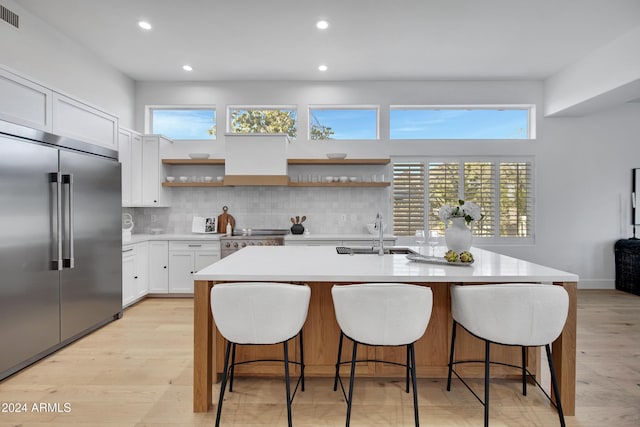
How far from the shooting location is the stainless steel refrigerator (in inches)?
93.7

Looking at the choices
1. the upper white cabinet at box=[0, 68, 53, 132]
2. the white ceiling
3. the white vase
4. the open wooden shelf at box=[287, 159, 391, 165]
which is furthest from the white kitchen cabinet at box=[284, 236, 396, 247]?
the upper white cabinet at box=[0, 68, 53, 132]

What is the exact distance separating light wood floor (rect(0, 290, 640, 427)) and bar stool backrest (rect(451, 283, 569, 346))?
57cm

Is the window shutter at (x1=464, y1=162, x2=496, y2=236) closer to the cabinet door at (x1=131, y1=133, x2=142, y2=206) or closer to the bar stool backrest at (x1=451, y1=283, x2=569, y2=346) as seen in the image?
the bar stool backrest at (x1=451, y1=283, x2=569, y2=346)

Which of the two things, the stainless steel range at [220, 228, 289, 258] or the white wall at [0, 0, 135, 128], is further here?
the stainless steel range at [220, 228, 289, 258]

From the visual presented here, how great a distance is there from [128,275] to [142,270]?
34 cm

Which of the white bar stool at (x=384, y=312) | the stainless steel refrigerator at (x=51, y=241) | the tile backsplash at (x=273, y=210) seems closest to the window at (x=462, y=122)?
the tile backsplash at (x=273, y=210)

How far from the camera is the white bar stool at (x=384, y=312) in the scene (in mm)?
1733

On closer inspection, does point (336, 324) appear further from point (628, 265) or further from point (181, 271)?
point (628, 265)

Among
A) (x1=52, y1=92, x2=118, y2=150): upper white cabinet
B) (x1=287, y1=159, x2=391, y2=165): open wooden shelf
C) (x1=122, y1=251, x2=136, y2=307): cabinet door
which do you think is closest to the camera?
(x1=52, y1=92, x2=118, y2=150): upper white cabinet

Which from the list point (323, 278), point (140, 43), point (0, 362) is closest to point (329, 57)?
point (140, 43)

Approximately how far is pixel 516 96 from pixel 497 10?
215cm

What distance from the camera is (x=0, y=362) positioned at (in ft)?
7.64

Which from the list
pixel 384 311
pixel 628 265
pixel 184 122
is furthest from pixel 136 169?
pixel 628 265

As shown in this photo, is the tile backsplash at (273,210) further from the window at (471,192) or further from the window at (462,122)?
the window at (462,122)
